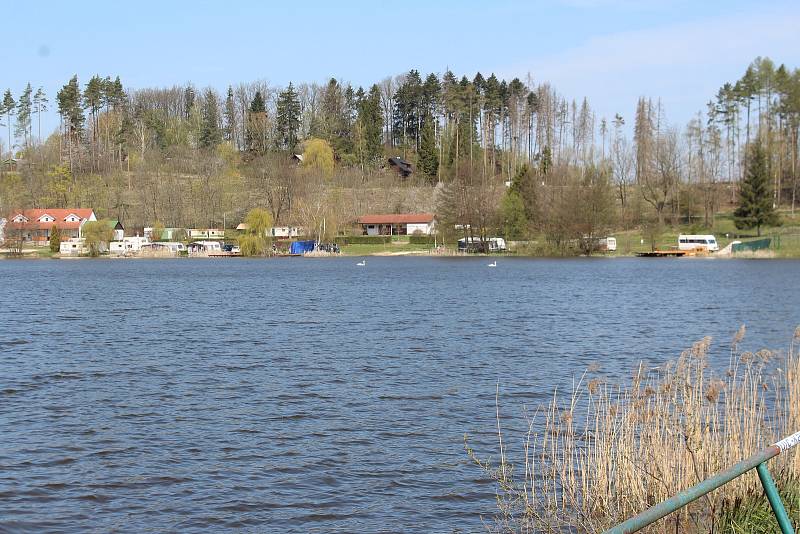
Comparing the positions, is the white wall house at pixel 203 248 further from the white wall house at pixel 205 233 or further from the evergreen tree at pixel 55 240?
the evergreen tree at pixel 55 240

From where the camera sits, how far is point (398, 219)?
131 metres

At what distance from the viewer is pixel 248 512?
12984 millimetres

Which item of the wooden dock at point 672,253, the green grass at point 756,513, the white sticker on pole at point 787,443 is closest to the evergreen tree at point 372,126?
the wooden dock at point 672,253

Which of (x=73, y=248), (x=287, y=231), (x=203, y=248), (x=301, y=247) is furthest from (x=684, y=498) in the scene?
(x=287, y=231)

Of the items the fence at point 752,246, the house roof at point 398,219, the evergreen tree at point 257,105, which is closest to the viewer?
the fence at point 752,246

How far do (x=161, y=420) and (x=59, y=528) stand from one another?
22.2 feet

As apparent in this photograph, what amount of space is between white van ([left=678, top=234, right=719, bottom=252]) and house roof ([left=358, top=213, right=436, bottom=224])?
39.2m

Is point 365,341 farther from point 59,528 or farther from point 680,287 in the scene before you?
point 680,287

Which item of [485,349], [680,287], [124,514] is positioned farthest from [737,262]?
[124,514]

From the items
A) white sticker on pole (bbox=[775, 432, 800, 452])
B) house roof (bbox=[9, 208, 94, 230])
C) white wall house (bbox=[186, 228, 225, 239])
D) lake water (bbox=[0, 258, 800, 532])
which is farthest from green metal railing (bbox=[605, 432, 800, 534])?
white wall house (bbox=[186, 228, 225, 239])

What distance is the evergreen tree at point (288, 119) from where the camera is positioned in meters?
156

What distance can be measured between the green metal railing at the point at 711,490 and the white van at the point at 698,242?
99.6 m

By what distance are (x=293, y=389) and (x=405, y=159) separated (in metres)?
136

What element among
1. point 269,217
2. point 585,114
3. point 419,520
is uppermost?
point 585,114
